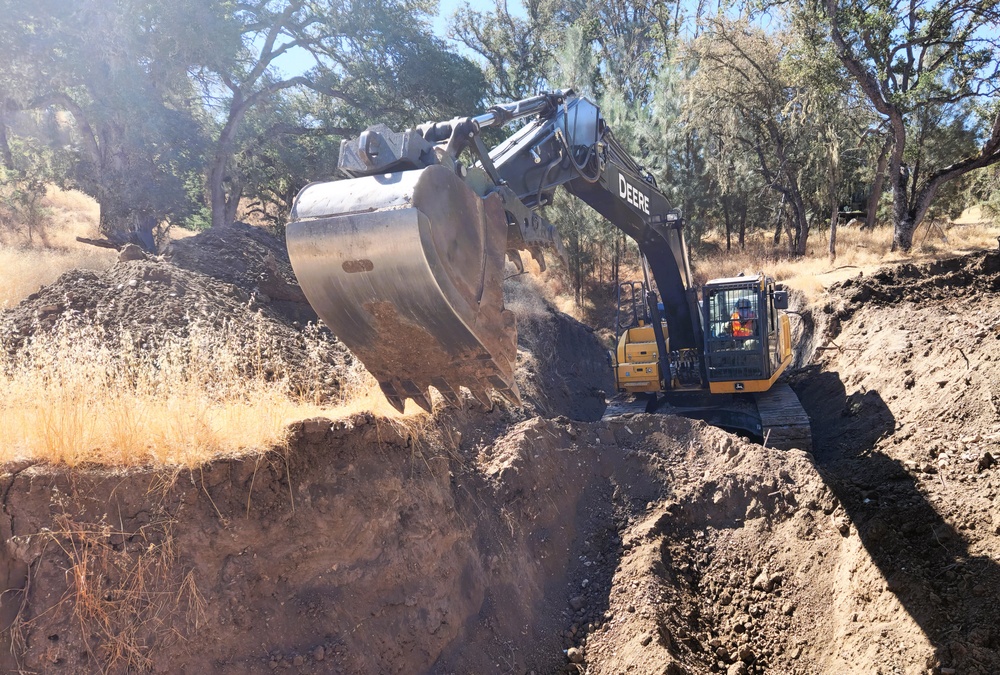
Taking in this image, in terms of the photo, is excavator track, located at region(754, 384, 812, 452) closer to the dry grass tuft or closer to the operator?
the operator

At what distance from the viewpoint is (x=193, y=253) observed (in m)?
8.94

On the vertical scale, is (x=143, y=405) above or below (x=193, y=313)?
below

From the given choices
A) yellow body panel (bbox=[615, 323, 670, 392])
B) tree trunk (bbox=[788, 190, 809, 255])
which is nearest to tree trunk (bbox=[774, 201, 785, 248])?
tree trunk (bbox=[788, 190, 809, 255])

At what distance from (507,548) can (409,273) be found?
2.98 metres

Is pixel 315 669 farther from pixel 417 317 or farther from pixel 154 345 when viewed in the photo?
pixel 154 345

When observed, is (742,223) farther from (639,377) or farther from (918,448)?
(918,448)

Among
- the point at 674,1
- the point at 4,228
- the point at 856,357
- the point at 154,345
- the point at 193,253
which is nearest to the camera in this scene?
the point at 154,345

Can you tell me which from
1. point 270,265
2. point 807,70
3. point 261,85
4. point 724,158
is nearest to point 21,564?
point 270,265

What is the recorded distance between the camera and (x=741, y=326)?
9523mm

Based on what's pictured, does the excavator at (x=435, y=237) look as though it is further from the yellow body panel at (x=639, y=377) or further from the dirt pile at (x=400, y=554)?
the yellow body panel at (x=639, y=377)

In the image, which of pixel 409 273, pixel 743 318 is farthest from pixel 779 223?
pixel 409 273

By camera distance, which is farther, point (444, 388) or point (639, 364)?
point (639, 364)

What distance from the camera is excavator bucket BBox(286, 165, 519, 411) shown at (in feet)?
11.1

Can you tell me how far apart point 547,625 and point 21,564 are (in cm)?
352
